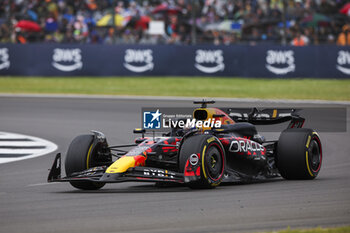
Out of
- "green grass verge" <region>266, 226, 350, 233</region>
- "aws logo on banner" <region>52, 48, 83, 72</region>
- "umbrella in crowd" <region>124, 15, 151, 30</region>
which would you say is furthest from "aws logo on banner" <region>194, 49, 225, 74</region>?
"green grass verge" <region>266, 226, 350, 233</region>

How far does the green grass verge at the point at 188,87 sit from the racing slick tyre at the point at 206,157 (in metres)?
14.1

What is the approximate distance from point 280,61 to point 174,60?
4294mm

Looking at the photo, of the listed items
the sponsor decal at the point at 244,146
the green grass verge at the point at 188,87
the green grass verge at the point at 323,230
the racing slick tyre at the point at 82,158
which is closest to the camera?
the green grass verge at the point at 323,230

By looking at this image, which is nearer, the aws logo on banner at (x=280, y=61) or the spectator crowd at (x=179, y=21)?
the aws logo on banner at (x=280, y=61)

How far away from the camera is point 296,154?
922 centimetres

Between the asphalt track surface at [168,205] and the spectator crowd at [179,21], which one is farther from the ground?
the spectator crowd at [179,21]

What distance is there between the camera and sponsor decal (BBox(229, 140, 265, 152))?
8.95 metres

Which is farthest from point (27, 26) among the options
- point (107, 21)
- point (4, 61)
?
point (107, 21)

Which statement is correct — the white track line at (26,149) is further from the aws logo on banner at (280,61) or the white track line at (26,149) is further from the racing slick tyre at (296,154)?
the aws logo on banner at (280,61)

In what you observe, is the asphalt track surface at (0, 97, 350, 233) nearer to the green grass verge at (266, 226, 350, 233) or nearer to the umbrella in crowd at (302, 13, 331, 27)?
the green grass verge at (266, 226, 350, 233)

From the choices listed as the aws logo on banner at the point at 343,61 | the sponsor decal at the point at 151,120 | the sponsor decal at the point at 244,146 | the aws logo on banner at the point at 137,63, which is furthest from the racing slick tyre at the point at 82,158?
the aws logo on banner at the point at 137,63

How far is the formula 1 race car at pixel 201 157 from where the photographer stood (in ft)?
26.7

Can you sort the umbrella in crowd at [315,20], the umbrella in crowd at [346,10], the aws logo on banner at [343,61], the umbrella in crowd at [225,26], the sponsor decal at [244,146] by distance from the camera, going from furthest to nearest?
1. the umbrella in crowd at [225,26]
2. the umbrella in crowd at [346,10]
3. the umbrella in crowd at [315,20]
4. the aws logo on banner at [343,61]
5. the sponsor decal at [244,146]

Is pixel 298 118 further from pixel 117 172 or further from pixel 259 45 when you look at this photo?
pixel 259 45
